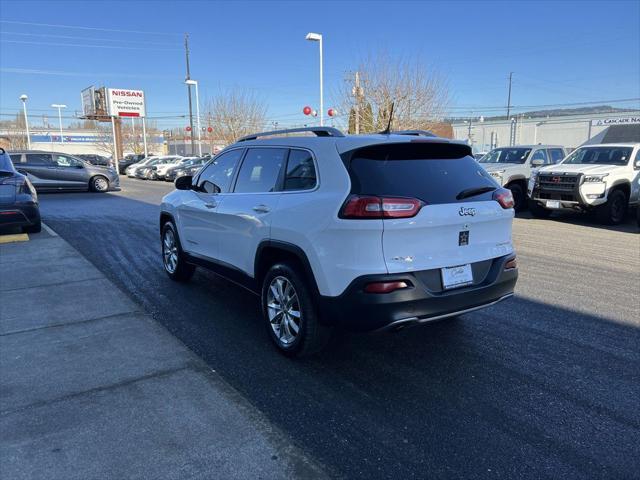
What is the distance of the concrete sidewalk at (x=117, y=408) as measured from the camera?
8.39ft

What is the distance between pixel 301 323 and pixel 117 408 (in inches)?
54.3

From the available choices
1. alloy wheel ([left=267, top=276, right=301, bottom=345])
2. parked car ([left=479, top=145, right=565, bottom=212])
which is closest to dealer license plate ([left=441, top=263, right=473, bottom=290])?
alloy wheel ([left=267, top=276, right=301, bottom=345])

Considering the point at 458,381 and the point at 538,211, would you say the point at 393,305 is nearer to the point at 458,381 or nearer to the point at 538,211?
the point at 458,381

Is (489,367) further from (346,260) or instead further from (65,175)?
(65,175)

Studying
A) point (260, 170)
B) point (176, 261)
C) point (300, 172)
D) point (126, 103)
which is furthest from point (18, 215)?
point (126, 103)

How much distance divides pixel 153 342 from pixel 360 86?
21584mm

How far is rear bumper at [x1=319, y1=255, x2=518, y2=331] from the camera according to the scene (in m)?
3.19

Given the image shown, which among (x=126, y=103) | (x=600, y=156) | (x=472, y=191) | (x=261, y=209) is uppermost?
(x=126, y=103)

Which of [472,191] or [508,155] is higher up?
[508,155]

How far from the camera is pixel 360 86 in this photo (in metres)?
23.7

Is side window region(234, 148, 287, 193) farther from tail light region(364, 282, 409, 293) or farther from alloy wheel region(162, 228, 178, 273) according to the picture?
alloy wheel region(162, 228, 178, 273)

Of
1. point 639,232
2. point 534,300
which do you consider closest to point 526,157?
point 639,232

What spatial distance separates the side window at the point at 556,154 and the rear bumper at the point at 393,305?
13155 mm

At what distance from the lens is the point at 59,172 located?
19.5m
